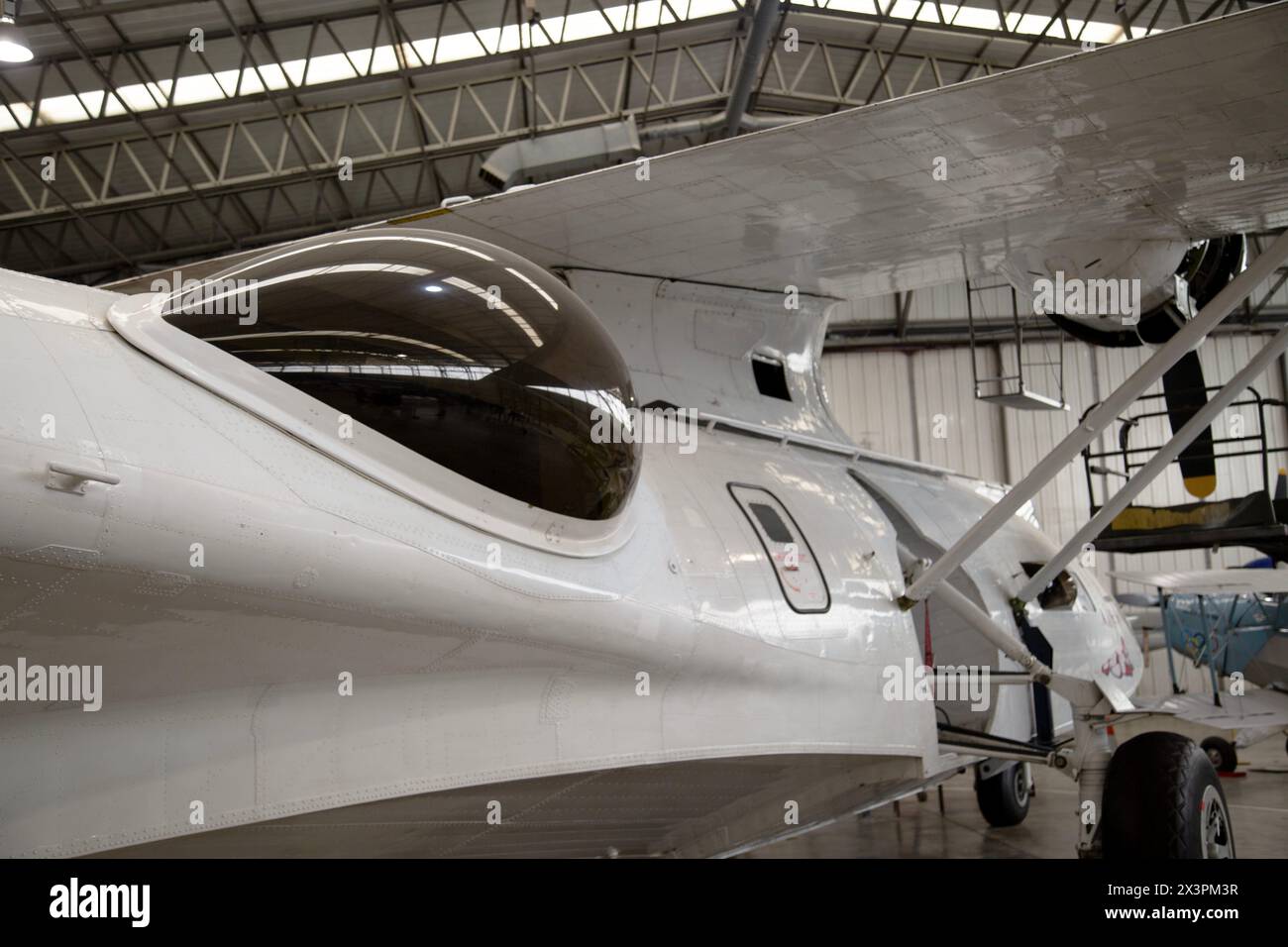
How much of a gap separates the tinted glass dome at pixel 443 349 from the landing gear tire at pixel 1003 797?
8136 mm

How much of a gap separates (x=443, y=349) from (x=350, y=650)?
33.0 inches

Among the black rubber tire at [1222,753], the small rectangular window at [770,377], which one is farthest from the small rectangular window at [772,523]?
the black rubber tire at [1222,753]

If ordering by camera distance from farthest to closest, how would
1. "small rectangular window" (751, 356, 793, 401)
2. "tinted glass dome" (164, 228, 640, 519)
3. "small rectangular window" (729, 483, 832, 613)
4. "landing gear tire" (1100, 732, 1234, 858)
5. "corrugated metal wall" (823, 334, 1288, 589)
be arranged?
"corrugated metal wall" (823, 334, 1288, 589)
"small rectangular window" (751, 356, 793, 401)
"landing gear tire" (1100, 732, 1234, 858)
"small rectangular window" (729, 483, 832, 613)
"tinted glass dome" (164, 228, 640, 519)

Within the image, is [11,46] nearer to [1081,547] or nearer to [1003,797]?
[1081,547]

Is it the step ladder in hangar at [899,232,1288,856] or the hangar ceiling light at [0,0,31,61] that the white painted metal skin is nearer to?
the step ladder in hangar at [899,232,1288,856]

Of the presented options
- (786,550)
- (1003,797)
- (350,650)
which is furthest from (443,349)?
(1003,797)

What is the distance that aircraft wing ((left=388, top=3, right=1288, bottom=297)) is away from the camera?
404 centimetres

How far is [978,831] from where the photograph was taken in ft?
34.4

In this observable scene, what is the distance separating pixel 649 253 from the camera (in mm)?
5359

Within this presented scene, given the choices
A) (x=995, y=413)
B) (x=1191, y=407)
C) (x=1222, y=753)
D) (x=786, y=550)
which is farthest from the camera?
(x=995, y=413)

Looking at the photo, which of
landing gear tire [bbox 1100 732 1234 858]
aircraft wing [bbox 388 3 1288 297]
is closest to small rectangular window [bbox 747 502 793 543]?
aircraft wing [bbox 388 3 1288 297]

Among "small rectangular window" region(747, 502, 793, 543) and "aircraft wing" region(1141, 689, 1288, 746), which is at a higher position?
"small rectangular window" region(747, 502, 793, 543)

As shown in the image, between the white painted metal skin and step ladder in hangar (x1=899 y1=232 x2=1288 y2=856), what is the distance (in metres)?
0.73
